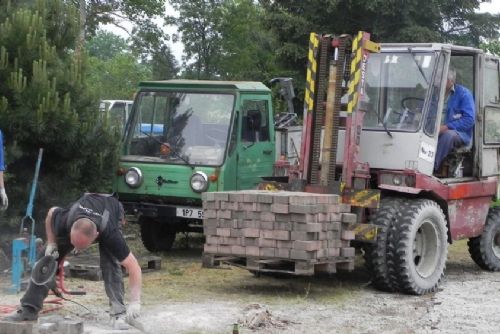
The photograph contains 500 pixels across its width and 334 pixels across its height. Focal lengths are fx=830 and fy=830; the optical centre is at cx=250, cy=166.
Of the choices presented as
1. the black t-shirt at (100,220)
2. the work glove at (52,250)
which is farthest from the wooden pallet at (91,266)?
the black t-shirt at (100,220)

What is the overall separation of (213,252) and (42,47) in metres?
3.50

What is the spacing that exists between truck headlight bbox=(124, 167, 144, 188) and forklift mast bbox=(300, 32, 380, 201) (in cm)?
263

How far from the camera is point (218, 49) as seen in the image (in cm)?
3164

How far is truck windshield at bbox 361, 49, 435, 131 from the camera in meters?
9.78

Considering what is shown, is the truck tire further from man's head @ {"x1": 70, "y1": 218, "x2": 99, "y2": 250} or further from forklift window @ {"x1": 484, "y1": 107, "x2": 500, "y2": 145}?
man's head @ {"x1": 70, "y1": 218, "x2": 99, "y2": 250}

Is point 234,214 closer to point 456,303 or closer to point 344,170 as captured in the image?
point 344,170

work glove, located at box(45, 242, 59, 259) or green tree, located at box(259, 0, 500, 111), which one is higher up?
green tree, located at box(259, 0, 500, 111)

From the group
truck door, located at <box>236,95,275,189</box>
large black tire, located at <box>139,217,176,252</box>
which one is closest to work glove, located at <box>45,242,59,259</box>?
truck door, located at <box>236,95,275,189</box>

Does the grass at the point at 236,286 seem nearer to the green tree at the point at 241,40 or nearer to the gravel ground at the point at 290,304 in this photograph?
the gravel ground at the point at 290,304

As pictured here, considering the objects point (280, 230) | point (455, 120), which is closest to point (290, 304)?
point (280, 230)

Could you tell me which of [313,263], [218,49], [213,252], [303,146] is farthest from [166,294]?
Answer: [218,49]

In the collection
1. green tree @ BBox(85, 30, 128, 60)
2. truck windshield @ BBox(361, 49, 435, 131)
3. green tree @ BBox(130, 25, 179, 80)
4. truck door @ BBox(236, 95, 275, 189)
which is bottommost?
truck door @ BBox(236, 95, 275, 189)

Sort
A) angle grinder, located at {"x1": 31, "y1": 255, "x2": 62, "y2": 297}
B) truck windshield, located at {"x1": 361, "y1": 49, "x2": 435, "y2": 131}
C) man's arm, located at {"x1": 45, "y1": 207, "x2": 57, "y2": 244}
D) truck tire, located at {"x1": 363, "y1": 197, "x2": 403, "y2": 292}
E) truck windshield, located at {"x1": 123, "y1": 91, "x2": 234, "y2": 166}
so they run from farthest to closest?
truck windshield, located at {"x1": 123, "y1": 91, "x2": 234, "y2": 166}
truck windshield, located at {"x1": 361, "y1": 49, "x2": 435, "y2": 131}
truck tire, located at {"x1": 363, "y1": 197, "x2": 403, "y2": 292}
man's arm, located at {"x1": 45, "y1": 207, "x2": 57, "y2": 244}
angle grinder, located at {"x1": 31, "y1": 255, "x2": 62, "y2": 297}

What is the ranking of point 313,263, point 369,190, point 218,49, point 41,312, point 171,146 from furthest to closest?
point 218,49 → point 171,146 → point 369,190 → point 313,263 → point 41,312
